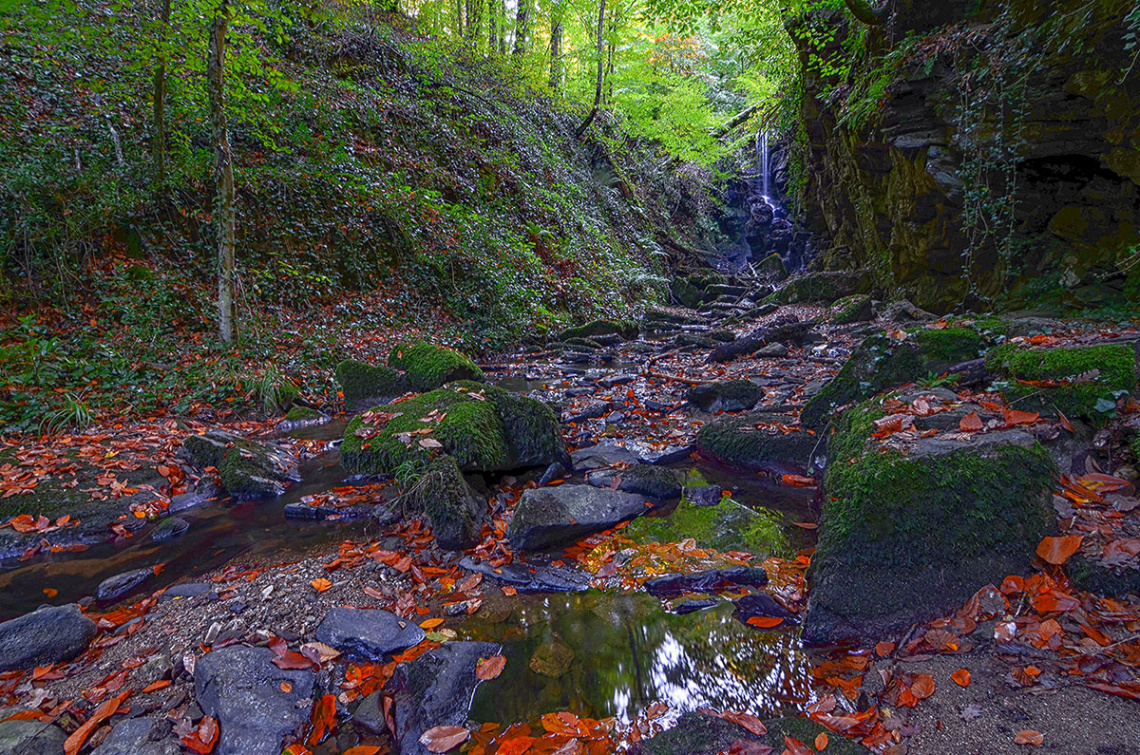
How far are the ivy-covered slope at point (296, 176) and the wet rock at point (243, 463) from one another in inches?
158

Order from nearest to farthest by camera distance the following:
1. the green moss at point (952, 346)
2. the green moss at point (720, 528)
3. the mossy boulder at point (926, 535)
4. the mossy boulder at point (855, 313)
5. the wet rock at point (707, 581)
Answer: the mossy boulder at point (926, 535), the wet rock at point (707, 581), the green moss at point (720, 528), the green moss at point (952, 346), the mossy boulder at point (855, 313)

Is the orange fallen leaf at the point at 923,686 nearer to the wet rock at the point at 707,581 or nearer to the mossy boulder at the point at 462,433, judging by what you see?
the wet rock at the point at 707,581

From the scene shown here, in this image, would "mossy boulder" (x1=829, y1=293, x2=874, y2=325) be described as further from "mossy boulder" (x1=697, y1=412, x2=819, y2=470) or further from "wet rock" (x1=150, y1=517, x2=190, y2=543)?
"wet rock" (x1=150, y1=517, x2=190, y2=543)

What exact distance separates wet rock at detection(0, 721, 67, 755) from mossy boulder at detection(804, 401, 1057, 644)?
10.8ft

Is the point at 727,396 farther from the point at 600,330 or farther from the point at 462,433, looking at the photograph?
the point at 600,330

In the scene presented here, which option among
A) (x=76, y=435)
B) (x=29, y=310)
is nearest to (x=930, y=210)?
(x=76, y=435)

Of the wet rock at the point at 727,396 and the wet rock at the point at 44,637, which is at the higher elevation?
the wet rock at the point at 727,396

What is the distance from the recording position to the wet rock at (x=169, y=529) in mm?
4132

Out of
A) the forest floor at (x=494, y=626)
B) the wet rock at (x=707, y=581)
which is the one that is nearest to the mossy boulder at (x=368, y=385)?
the forest floor at (x=494, y=626)

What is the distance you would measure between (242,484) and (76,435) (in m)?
2.56

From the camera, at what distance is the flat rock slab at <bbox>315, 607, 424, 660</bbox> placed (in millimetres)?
2648

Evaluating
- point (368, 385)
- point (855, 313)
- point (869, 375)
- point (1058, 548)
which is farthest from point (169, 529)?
point (855, 313)

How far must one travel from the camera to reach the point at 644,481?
4488 millimetres

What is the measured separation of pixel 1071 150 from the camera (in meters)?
6.06
